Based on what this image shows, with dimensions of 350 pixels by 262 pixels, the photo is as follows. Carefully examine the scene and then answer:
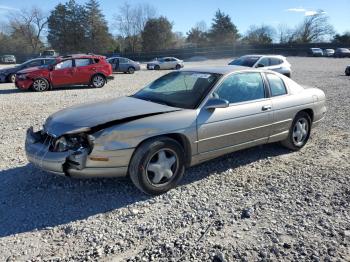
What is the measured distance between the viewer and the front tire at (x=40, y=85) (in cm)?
1420

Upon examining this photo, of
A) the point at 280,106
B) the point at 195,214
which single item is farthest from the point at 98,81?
the point at 195,214

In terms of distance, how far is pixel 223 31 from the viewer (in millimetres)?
77938

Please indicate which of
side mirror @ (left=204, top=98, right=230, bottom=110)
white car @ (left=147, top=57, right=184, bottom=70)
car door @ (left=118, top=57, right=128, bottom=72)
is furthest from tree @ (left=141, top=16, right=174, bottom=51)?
side mirror @ (left=204, top=98, right=230, bottom=110)

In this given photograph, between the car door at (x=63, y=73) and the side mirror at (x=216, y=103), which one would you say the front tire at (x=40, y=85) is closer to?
the car door at (x=63, y=73)

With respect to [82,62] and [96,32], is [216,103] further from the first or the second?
[96,32]

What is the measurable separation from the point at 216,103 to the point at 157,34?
67.5 meters

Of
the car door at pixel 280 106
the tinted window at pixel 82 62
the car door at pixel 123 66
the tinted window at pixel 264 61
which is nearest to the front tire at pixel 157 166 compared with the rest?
the car door at pixel 280 106

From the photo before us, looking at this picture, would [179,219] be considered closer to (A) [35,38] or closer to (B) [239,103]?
(B) [239,103]

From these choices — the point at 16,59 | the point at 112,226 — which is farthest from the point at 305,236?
the point at 16,59

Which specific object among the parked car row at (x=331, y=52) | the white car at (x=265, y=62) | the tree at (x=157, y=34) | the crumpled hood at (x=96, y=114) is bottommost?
Answer: the crumpled hood at (x=96, y=114)

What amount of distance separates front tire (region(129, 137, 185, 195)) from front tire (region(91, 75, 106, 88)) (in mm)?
12663

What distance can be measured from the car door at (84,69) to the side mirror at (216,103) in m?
12.1

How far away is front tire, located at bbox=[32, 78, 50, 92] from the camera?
14.2m

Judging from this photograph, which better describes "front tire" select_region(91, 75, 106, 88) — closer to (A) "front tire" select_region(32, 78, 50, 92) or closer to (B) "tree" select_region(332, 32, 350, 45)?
(A) "front tire" select_region(32, 78, 50, 92)
